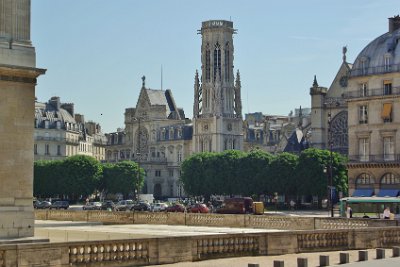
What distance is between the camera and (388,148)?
306 ft

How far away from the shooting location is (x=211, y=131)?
17488cm

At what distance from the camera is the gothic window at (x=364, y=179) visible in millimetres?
A: 95206

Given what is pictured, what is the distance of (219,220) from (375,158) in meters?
39.4

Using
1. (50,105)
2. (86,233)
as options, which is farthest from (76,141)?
(86,233)

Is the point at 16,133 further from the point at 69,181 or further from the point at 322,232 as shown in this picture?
the point at 69,181

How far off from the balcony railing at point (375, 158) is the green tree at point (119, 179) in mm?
59386

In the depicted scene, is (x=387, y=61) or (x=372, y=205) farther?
(x=387, y=61)

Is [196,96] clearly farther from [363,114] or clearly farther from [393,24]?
[363,114]

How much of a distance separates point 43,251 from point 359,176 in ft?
241

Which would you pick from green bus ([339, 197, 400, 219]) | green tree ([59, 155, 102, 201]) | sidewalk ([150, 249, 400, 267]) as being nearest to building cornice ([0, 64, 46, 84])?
sidewalk ([150, 249, 400, 267])

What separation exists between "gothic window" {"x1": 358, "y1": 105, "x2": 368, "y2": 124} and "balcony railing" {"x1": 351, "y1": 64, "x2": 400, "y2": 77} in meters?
3.60

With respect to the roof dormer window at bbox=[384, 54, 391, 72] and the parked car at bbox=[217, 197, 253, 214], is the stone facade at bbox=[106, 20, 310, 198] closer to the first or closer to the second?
the roof dormer window at bbox=[384, 54, 391, 72]

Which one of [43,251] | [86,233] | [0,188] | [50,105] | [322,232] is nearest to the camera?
[43,251]

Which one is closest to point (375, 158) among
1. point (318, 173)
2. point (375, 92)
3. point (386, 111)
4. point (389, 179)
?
point (389, 179)
